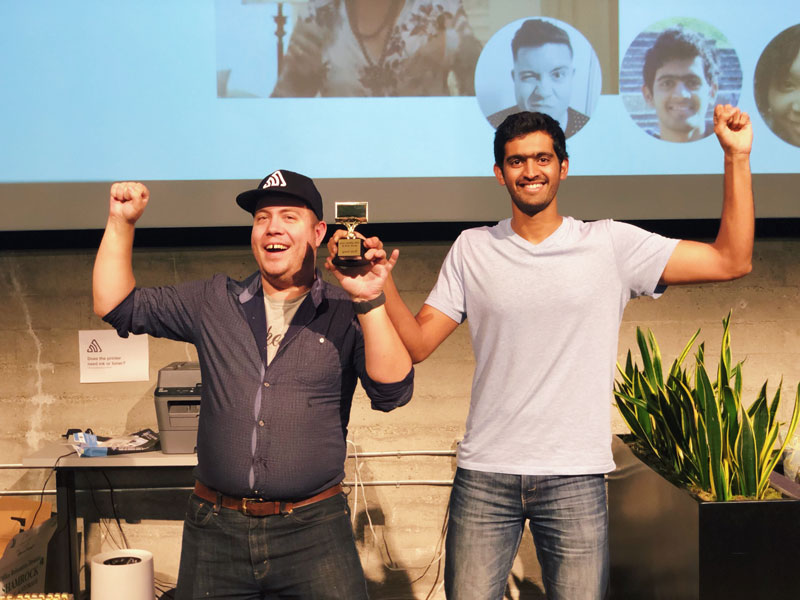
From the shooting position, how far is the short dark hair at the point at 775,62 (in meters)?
3.15

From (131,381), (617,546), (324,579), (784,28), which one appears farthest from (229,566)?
(784,28)

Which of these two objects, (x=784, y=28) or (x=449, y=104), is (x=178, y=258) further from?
(x=784, y=28)

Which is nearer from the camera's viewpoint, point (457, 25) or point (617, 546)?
point (617, 546)

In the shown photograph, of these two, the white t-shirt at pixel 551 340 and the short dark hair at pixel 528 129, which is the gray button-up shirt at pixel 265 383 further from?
the short dark hair at pixel 528 129

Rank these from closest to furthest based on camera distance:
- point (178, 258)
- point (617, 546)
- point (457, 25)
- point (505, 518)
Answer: point (505, 518), point (617, 546), point (457, 25), point (178, 258)

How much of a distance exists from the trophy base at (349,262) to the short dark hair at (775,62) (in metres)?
2.25

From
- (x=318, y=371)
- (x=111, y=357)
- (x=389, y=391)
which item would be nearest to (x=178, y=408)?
(x=111, y=357)

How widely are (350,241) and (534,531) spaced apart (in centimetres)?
84

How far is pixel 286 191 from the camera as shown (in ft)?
5.89

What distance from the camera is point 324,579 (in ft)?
5.61

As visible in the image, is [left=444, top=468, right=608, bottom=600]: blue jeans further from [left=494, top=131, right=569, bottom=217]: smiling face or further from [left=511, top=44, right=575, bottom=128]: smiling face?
[left=511, top=44, right=575, bottom=128]: smiling face

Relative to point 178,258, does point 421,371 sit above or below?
below

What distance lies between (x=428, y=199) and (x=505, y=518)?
5.16ft

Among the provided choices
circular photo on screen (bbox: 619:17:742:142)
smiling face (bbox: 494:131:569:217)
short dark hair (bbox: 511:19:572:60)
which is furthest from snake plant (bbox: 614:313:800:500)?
short dark hair (bbox: 511:19:572:60)
